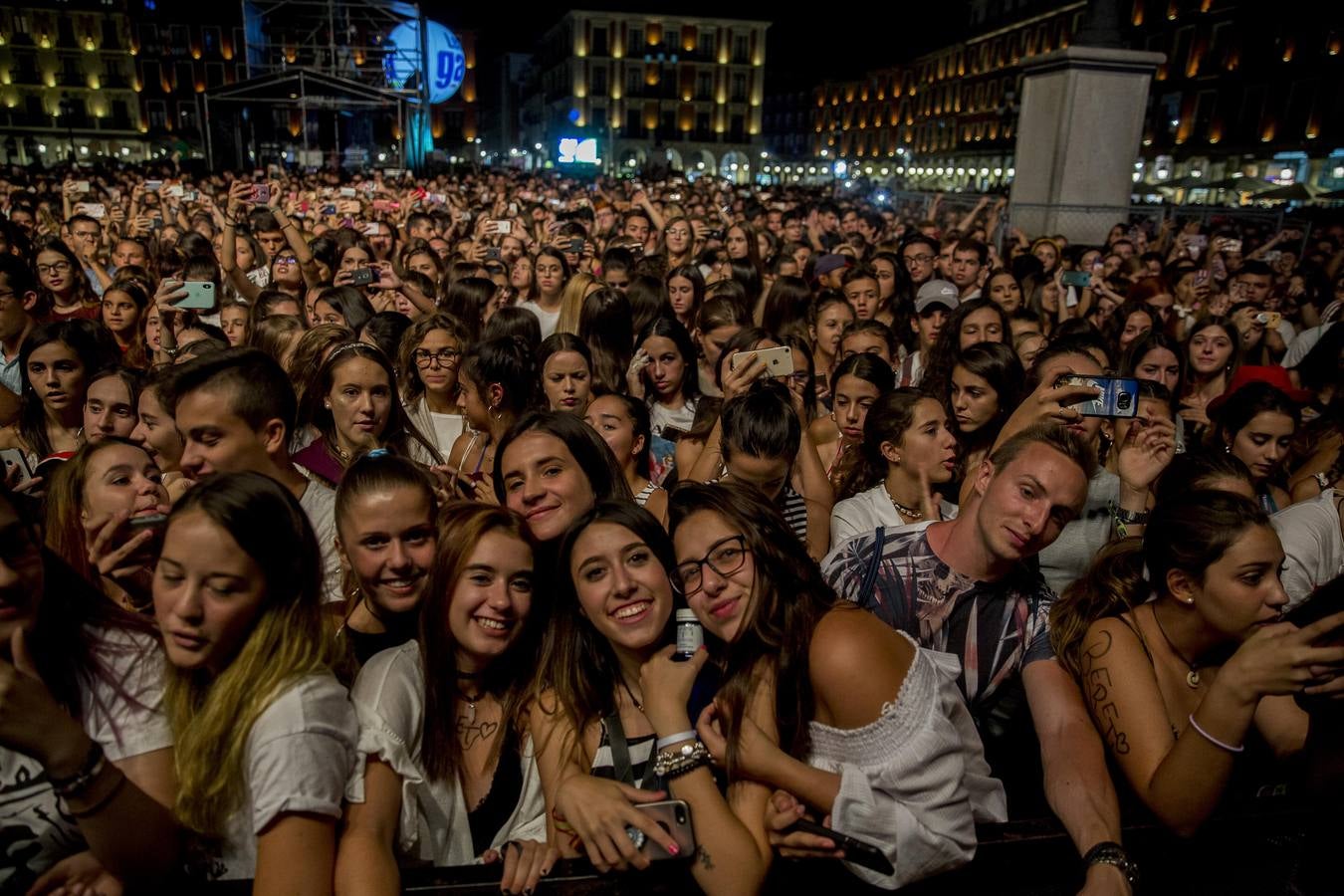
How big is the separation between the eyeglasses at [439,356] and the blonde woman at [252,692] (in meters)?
3.10

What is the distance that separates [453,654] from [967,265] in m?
7.20

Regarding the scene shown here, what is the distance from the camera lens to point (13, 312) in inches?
226

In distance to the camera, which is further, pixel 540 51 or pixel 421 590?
pixel 540 51

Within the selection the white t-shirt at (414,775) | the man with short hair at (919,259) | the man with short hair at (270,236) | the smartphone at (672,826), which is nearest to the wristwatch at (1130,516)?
the smartphone at (672,826)

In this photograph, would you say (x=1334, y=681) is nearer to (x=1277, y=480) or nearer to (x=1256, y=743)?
(x=1256, y=743)

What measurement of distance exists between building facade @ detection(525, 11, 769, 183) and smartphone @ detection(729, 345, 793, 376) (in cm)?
8641

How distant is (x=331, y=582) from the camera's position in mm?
3355

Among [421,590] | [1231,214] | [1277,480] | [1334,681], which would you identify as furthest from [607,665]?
[1231,214]

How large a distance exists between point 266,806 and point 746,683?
115cm

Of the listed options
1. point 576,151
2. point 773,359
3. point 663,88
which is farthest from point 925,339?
point 663,88

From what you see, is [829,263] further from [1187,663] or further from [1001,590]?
Result: [1187,663]

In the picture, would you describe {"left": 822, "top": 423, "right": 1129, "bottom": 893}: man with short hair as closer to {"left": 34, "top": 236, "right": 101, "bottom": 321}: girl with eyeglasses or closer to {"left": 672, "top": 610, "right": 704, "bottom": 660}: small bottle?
{"left": 672, "top": 610, "right": 704, "bottom": 660}: small bottle

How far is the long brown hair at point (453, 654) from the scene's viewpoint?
234 centimetres

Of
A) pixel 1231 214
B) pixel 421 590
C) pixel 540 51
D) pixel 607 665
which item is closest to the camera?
pixel 607 665
